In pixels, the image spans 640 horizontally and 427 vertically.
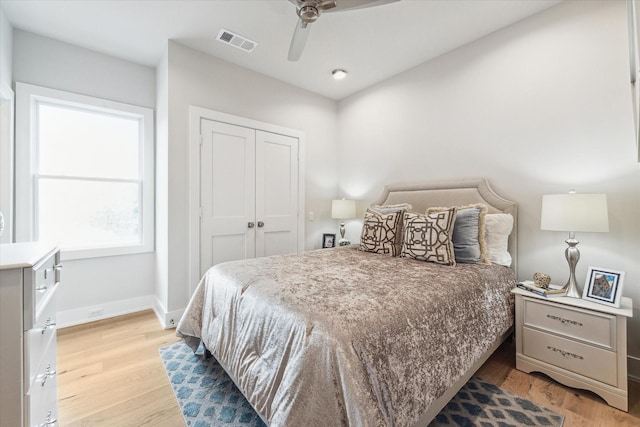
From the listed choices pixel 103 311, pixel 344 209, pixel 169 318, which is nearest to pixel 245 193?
pixel 344 209

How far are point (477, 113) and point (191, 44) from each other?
9.68 ft

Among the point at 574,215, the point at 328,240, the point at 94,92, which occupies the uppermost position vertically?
the point at 94,92

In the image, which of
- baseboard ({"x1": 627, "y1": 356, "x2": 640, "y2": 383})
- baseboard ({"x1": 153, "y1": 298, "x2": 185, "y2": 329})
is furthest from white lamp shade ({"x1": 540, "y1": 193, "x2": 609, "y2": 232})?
baseboard ({"x1": 153, "y1": 298, "x2": 185, "y2": 329})

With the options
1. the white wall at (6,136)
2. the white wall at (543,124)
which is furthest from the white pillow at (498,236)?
the white wall at (6,136)

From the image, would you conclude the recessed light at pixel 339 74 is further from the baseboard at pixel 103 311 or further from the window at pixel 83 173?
the baseboard at pixel 103 311

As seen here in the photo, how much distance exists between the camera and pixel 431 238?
222cm

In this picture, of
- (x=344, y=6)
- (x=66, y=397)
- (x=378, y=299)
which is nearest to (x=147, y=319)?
(x=66, y=397)

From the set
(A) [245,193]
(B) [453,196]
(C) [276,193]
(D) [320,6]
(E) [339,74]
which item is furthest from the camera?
(C) [276,193]

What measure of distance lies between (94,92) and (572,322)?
4568 mm

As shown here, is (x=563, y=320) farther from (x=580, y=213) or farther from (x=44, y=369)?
(x=44, y=369)

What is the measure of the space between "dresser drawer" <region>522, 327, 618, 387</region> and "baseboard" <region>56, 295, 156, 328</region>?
365 centimetres

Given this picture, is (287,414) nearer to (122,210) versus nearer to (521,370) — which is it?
(521,370)

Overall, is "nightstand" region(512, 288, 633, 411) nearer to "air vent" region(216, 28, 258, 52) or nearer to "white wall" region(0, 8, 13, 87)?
"air vent" region(216, 28, 258, 52)

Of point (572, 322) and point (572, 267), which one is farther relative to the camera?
point (572, 267)
